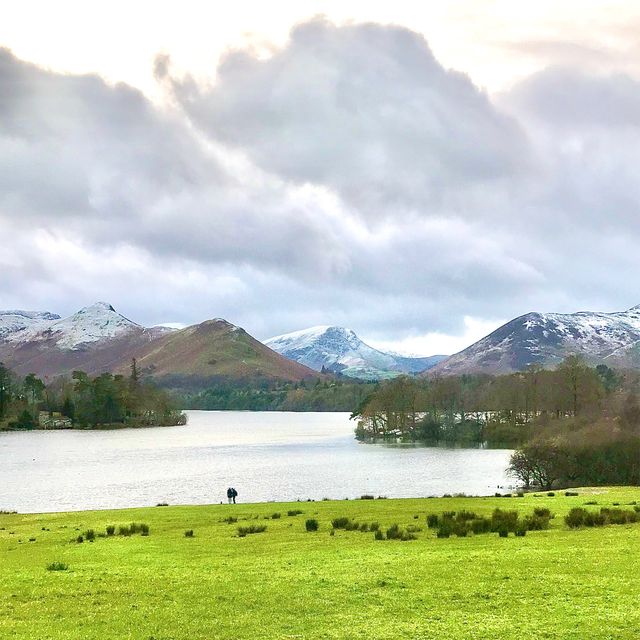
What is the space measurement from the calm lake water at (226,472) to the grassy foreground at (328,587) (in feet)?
130

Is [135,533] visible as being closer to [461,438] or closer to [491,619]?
Answer: [491,619]

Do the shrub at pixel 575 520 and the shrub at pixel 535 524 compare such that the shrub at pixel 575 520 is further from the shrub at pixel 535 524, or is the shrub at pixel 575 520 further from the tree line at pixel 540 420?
the tree line at pixel 540 420

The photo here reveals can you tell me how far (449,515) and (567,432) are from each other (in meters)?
55.8

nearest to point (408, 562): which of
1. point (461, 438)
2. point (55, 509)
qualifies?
point (55, 509)

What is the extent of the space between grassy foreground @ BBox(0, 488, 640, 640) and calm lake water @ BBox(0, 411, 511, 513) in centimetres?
3969

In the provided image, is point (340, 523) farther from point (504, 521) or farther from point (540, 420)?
point (540, 420)

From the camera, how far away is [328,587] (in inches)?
774

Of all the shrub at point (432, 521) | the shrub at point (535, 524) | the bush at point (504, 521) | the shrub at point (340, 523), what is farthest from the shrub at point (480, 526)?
the shrub at point (340, 523)

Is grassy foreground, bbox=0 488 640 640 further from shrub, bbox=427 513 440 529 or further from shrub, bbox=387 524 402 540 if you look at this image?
shrub, bbox=387 524 402 540

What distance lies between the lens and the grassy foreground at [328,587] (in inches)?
635

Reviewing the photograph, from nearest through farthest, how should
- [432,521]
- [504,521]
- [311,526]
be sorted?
[504,521] → [432,521] → [311,526]

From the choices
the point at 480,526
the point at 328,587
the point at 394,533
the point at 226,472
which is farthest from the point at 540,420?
the point at 328,587

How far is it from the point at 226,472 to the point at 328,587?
76976 mm

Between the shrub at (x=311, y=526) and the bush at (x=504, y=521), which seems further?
the shrub at (x=311, y=526)
